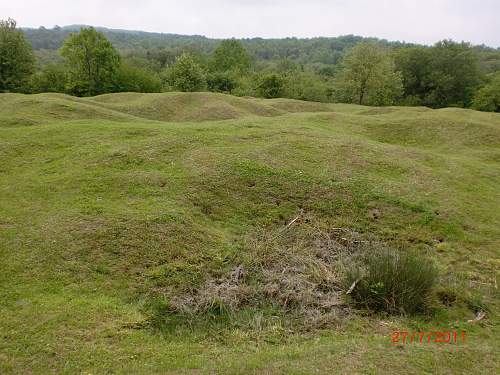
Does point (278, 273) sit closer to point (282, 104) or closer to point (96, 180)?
point (96, 180)

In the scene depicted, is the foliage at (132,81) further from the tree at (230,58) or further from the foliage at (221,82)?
the tree at (230,58)

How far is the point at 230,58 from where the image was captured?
55.7 meters

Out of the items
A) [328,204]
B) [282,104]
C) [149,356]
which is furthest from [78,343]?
[282,104]

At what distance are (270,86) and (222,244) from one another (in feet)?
111

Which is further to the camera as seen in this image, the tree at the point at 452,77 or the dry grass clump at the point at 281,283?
→ the tree at the point at 452,77

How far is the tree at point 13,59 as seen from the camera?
1374 inches

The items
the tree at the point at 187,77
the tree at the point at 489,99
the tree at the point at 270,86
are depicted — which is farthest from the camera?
the tree at the point at 270,86

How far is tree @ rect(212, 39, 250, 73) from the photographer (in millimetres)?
55047

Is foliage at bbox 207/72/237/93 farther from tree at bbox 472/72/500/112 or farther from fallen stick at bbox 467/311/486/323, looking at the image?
fallen stick at bbox 467/311/486/323

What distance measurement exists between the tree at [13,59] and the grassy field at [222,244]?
23.3 meters

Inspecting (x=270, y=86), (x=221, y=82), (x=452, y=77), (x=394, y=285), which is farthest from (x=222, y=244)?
(x=452, y=77)
